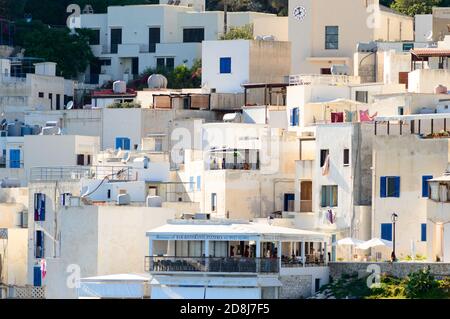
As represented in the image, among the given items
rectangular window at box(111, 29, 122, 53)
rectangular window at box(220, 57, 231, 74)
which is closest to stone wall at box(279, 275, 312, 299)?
rectangular window at box(220, 57, 231, 74)

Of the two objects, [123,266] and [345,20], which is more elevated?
[345,20]

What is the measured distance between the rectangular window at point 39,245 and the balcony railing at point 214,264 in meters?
14.3

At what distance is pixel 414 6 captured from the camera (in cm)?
11869

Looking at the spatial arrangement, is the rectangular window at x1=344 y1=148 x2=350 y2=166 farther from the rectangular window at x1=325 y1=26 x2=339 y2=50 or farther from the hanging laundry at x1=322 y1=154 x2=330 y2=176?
the rectangular window at x1=325 y1=26 x2=339 y2=50

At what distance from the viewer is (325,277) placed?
76312 mm

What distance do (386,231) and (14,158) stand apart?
23876 mm

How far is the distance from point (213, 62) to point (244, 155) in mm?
16489

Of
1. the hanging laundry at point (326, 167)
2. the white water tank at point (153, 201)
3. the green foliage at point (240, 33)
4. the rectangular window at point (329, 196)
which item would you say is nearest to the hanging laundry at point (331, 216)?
the rectangular window at point (329, 196)

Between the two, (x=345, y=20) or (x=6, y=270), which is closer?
(x=6, y=270)

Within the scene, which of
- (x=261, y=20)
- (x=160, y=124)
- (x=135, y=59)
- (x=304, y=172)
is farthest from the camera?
(x=135, y=59)

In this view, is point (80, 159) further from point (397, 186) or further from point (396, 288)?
point (396, 288)

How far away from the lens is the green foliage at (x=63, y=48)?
393 feet
